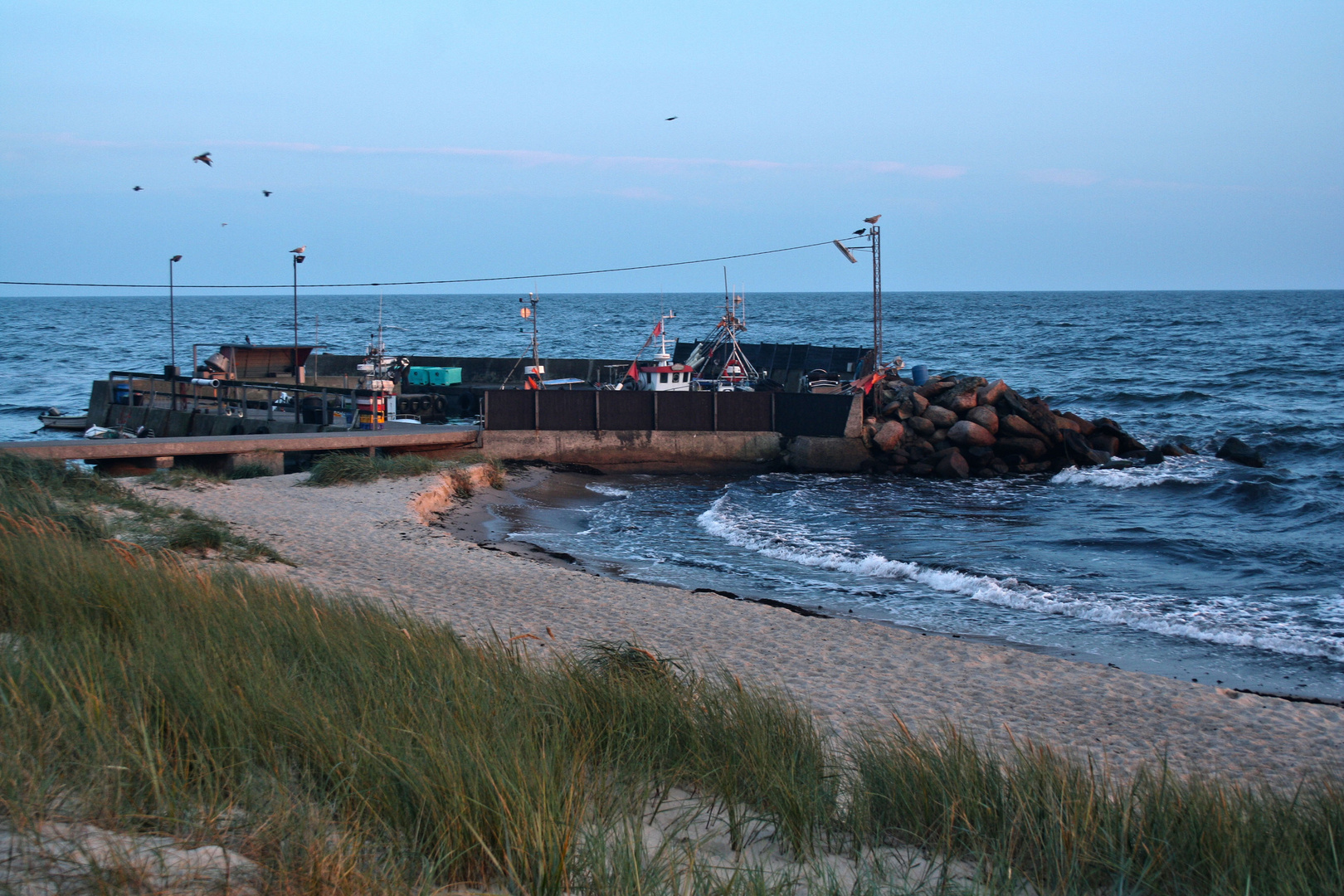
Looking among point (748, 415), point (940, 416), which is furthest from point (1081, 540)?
point (748, 415)

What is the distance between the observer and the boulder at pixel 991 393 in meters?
31.2

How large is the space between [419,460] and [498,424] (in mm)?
4391

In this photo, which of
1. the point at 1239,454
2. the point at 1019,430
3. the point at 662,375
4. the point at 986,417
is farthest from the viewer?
the point at 662,375

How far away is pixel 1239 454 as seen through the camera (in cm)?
3120

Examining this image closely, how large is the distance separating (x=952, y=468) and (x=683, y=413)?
851cm

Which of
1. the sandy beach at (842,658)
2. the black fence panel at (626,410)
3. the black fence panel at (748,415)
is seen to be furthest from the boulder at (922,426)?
the sandy beach at (842,658)

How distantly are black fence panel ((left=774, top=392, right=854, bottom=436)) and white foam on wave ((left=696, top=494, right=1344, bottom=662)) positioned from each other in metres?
8.03

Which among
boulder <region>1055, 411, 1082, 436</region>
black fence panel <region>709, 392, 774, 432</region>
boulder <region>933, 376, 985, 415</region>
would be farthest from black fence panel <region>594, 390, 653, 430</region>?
boulder <region>1055, 411, 1082, 436</region>

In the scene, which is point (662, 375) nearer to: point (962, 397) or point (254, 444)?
point (962, 397)

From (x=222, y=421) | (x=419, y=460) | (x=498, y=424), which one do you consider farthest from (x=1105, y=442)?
(x=222, y=421)

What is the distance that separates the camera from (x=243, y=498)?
66.4ft

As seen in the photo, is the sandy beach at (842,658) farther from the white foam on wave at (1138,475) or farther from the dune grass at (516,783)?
the white foam on wave at (1138,475)

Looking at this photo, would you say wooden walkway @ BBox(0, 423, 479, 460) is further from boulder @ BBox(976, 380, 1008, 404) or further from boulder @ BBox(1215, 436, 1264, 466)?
boulder @ BBox(1215, 436, 1264, 466)

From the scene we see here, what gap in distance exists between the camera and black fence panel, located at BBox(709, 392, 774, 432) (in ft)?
Answer: 97.9
